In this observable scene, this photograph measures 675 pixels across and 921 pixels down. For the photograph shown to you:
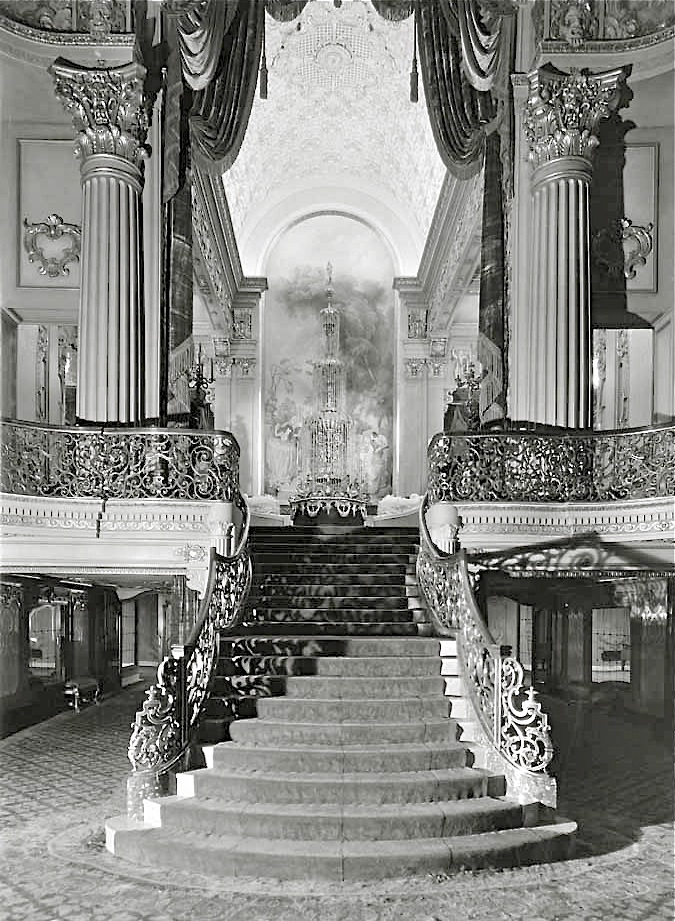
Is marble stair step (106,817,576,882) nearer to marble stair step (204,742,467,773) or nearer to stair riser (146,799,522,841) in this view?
stair riser (146,799,522,841)

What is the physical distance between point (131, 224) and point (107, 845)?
6377 mm

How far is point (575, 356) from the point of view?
31.9 feet

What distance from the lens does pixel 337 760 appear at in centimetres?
617

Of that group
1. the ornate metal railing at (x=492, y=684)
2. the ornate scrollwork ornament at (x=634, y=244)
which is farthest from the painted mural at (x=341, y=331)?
the ornate metal railing at (x=492, y=684)

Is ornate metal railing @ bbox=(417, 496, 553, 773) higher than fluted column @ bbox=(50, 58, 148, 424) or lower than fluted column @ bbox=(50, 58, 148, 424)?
lower

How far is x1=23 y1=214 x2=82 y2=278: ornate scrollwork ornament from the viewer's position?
10.2 metres

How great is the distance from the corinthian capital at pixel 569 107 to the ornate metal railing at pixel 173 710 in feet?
19.3

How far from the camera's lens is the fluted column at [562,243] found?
9.70m

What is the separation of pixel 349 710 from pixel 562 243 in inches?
221

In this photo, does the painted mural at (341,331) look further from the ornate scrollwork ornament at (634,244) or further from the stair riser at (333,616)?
the stair riser at (333,616)

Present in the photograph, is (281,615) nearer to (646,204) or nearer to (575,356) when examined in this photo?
(575,356)

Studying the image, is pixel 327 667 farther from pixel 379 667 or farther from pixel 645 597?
pixel 645 597

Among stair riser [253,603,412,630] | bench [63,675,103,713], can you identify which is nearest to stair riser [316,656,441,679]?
stair riser [253,603,412,630]

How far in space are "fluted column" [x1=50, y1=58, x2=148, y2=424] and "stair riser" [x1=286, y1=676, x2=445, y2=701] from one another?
3.73 m
